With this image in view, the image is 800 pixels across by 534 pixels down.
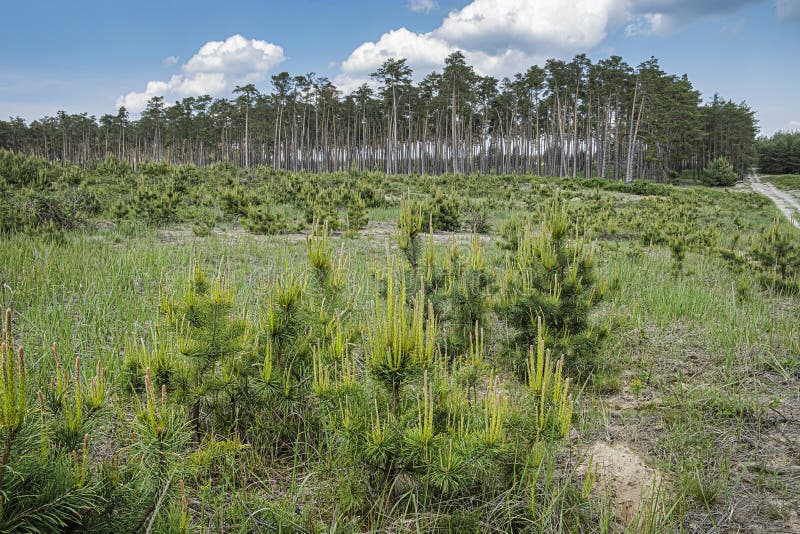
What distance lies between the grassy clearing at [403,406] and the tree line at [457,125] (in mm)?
38918

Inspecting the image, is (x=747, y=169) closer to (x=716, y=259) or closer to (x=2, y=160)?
(x=716, y=259)

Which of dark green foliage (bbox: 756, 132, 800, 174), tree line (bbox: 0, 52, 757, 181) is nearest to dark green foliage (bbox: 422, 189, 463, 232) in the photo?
tree line (bbox: 0, 52, 757, 181)

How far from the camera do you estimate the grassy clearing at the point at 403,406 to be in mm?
1965

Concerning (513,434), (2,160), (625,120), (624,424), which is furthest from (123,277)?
(625,120)

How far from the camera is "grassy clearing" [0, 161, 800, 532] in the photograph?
1.96 metres

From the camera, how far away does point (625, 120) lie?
50531 mm

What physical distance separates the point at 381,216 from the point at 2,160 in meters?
12.3

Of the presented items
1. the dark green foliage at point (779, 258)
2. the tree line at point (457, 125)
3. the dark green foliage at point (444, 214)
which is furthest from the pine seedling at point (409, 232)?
the tree line at point (457, 125)

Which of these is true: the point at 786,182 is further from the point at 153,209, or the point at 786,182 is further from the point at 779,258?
the point at 153,209

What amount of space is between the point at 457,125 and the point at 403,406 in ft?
183

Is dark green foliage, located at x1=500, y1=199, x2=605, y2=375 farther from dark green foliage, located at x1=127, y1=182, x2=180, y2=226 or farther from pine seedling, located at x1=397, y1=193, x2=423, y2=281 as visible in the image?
dark green foliage, located at x1=127, y1=182, x2=180, y2=226

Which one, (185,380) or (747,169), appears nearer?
(185,380)

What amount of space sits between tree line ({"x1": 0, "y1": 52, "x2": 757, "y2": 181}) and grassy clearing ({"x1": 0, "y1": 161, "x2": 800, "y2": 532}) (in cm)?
3892

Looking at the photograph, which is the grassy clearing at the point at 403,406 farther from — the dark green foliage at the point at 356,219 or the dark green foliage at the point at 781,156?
the dark green foliage at the point at 781,156
